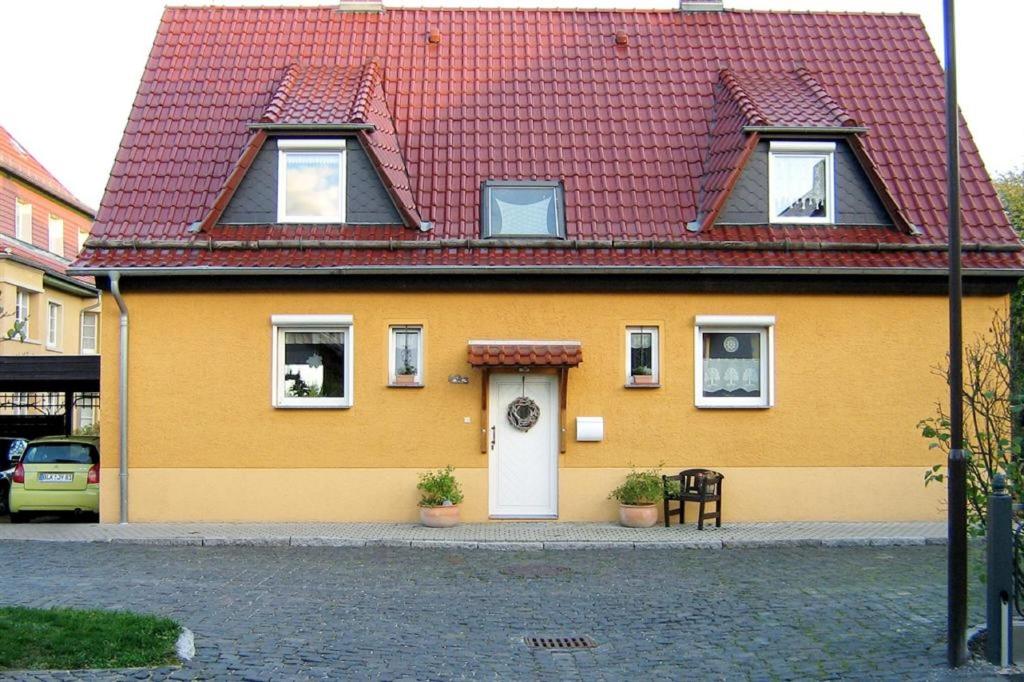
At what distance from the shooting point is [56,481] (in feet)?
59.2

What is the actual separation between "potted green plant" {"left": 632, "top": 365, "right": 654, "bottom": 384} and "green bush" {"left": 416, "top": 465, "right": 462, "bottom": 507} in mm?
3231

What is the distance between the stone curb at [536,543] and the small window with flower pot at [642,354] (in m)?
3.00

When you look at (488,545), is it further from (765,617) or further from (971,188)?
(971,188)

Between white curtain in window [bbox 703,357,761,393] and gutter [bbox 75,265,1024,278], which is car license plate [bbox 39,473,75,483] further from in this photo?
white curtain in window [bbox 703,357,761,393]

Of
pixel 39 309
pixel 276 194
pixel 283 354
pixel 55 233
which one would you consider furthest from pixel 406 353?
pixel 55 233

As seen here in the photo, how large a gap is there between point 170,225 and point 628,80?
8.56 m

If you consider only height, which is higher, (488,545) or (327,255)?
(327,255)

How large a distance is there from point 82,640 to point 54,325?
32.6 metres

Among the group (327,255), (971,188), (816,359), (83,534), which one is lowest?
(83,534)

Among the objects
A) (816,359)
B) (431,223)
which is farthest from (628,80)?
(816,359)

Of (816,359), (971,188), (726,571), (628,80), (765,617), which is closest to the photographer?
(765,617)

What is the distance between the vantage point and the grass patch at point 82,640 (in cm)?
837

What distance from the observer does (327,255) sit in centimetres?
1717

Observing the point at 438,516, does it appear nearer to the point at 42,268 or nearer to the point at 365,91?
the point at 365,91
